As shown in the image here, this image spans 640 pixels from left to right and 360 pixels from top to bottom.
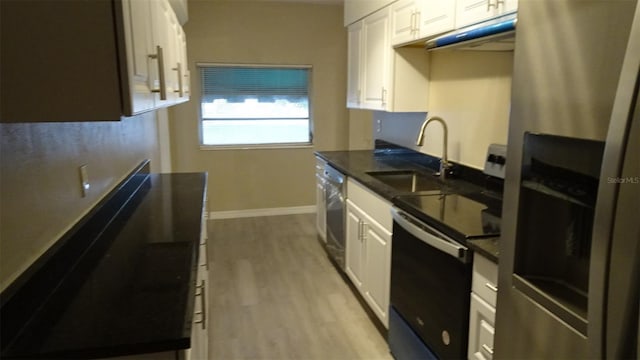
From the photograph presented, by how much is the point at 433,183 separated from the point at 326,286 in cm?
123

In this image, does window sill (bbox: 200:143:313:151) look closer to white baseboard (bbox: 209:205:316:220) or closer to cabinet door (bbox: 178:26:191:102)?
white baseboard (bbox: 209:205:316:220)

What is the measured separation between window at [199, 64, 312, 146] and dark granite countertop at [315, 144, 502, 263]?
5.02ft

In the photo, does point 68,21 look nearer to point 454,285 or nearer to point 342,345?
point 454,285

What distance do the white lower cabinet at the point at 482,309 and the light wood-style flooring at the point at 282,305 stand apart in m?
0.95

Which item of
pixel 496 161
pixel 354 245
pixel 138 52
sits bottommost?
pixel 354 245

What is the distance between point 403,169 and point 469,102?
2.37 feet

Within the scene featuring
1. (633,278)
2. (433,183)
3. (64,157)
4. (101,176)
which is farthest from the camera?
(433,183)

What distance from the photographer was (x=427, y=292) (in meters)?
2.07

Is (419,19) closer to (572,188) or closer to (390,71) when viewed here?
(390,71)

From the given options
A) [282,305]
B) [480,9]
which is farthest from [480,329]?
[282,305]

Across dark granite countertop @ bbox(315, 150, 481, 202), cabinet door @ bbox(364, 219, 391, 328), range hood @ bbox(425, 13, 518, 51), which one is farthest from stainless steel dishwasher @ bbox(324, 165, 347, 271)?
range hood @ bbox(425, 13, 518, 51)

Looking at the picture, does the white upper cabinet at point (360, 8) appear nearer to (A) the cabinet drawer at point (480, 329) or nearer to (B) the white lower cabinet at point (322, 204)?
(B) the white lower cabinet at point (322, 204)

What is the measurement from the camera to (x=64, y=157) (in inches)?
62.5

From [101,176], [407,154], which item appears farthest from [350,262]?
[101,176]
